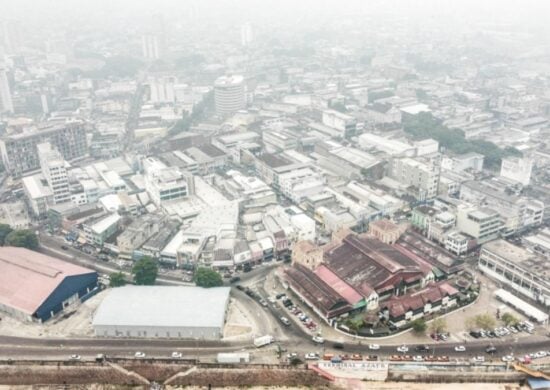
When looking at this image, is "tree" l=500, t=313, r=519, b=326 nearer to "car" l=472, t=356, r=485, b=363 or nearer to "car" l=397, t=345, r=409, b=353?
"car" l=472, t=356, r=485, b=363

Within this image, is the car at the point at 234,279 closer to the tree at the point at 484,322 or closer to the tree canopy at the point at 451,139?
the tree at the point at 484,322

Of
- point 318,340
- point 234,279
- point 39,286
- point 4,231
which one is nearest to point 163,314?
point 234,279

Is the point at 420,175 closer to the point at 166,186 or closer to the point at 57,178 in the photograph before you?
the point at 166,186

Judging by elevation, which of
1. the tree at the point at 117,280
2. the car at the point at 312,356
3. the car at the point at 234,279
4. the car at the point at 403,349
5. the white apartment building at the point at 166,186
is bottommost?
the car at the point at 403,349

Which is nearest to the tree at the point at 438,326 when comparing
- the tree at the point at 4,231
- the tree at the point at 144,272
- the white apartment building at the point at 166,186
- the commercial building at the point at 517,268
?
the commercial building at the point at 517,268

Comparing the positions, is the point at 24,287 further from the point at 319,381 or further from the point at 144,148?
the point at 144,148

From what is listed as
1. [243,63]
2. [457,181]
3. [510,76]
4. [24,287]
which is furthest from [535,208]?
[243,63]
